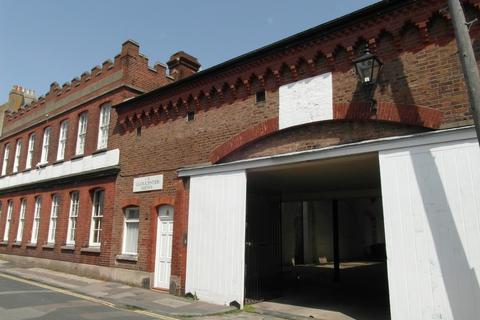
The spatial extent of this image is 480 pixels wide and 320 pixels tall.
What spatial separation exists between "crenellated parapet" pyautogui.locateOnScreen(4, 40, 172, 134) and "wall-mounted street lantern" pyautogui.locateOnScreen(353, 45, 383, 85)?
11045 mm

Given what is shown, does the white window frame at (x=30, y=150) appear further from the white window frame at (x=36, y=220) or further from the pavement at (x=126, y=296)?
the pavement at (x=126, y=296)

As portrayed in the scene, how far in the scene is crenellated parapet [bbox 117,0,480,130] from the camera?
7.52 metres

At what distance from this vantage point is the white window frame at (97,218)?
51.4 feet

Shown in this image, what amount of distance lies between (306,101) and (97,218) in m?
11.0

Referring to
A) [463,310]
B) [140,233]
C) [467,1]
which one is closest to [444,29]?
[467,1]

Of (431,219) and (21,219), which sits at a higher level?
(21,219)

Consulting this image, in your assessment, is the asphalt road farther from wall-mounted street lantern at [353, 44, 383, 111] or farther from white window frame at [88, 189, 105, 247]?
wall-mounted street lantern at [353, 44, 383, 111]

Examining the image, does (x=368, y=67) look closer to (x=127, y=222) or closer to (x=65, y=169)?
(x=127, y=222)

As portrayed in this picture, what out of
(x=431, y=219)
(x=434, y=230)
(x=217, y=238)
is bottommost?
(x=217, y=238)

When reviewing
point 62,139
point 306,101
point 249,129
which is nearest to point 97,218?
point 62,139

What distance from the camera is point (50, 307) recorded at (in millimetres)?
9312

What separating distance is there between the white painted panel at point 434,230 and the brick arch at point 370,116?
0.57 m

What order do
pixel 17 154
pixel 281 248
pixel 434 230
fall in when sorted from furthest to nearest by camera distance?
pixel 17 154, pixel 281 248, pixel 434 230

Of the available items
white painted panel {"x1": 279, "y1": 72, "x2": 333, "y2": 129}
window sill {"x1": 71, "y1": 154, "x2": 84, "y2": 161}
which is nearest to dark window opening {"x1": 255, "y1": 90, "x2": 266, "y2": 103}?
white painted panel {"x1": 279, "y1": 72, "x2": 333, "y2": 129}
